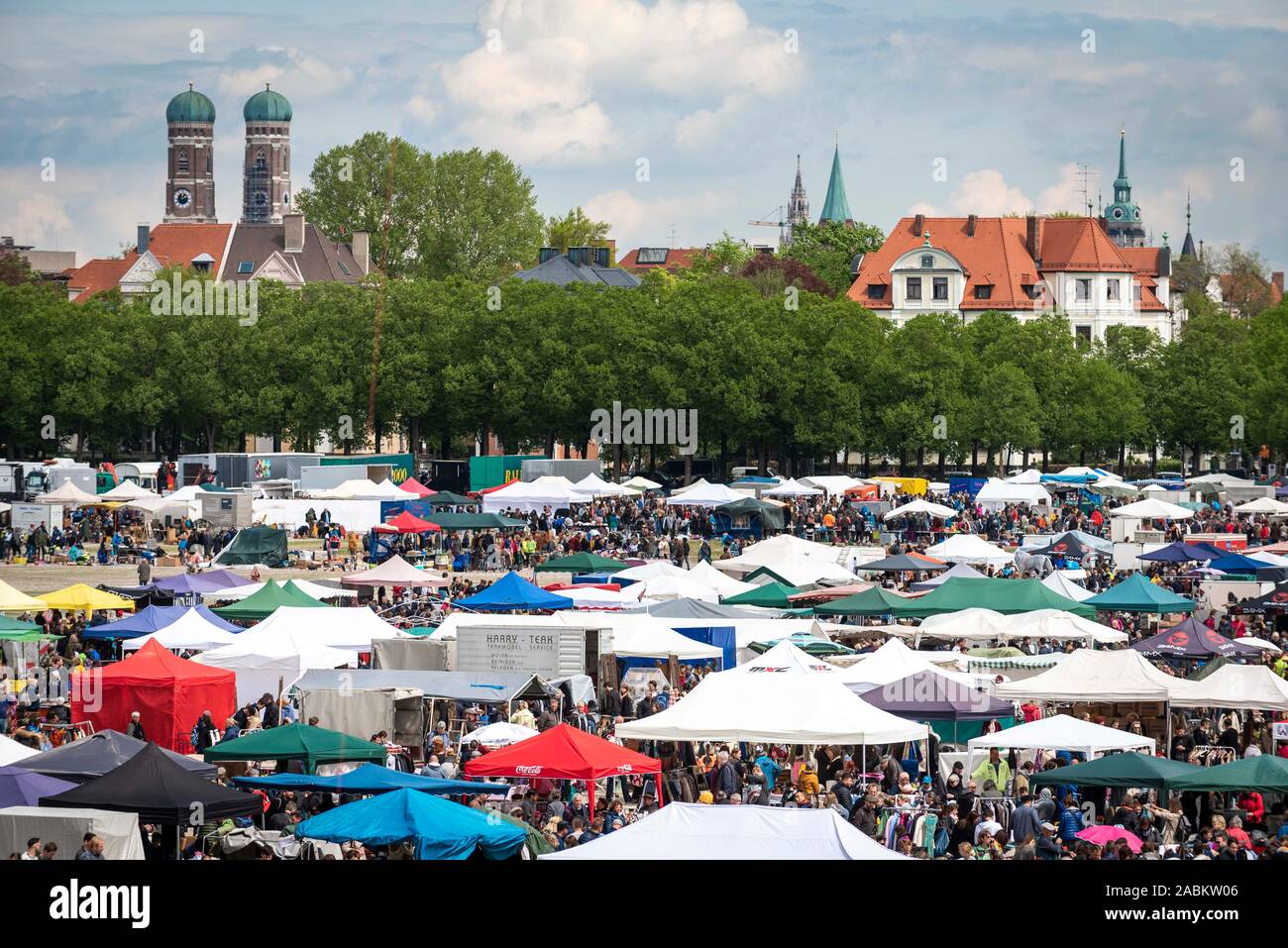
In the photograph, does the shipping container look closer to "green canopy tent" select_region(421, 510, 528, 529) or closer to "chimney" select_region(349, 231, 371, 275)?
"green canopy tent" select_region(421, 510, 528, 529)

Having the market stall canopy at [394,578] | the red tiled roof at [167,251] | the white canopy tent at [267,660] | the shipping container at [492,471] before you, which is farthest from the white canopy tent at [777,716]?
the red tiled roof at [167,251]

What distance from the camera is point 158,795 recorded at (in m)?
15.9

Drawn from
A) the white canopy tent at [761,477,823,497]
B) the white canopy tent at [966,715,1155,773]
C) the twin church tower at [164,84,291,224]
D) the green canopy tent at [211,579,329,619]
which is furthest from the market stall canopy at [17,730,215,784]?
the twin church tower at [164,84,291,224]

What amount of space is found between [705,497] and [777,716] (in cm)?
3473

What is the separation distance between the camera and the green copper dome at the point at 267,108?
518 ft

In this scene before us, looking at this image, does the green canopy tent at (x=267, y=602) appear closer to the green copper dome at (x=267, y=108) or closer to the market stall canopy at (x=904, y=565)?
the market stall canopy at (x=904, y=565)

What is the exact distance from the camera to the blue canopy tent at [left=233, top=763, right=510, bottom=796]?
1717 centimetres

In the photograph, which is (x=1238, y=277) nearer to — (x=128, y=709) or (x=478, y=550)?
(x=478, y=550)

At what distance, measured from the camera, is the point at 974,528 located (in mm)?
54031

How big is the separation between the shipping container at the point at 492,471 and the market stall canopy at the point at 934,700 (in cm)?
4492
